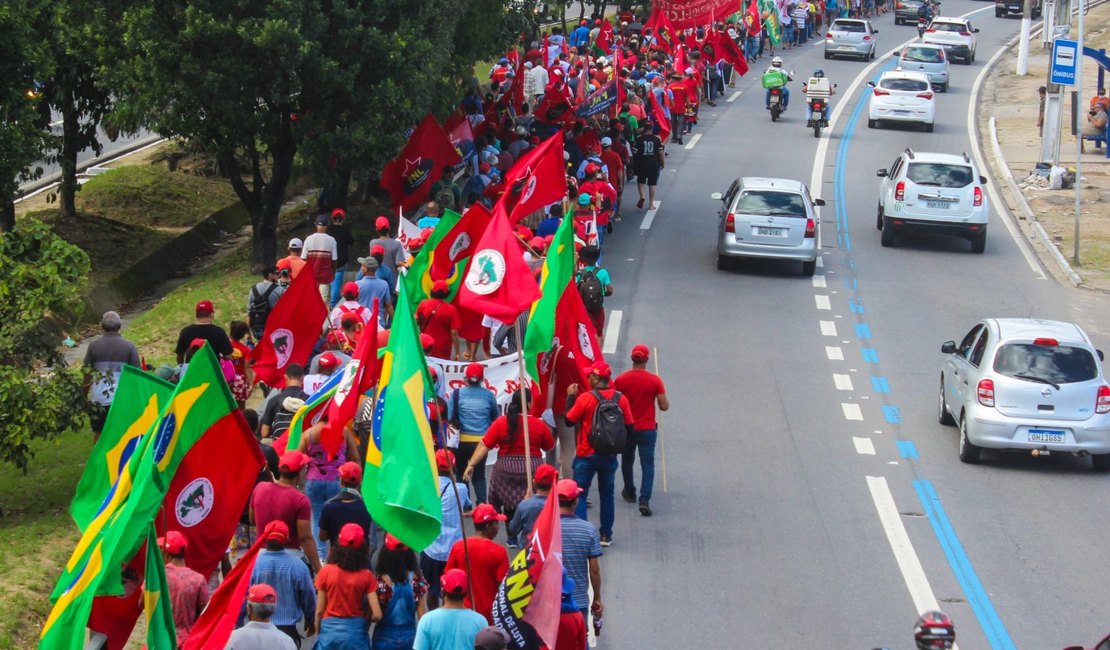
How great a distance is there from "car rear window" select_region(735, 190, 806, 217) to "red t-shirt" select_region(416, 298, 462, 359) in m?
9.90

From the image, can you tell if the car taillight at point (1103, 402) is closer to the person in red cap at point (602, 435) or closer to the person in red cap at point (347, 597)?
the person in red cap at point (602, 435)

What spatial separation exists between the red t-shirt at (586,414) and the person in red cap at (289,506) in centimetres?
351

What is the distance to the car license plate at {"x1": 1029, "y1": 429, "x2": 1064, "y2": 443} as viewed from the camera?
1730 cm

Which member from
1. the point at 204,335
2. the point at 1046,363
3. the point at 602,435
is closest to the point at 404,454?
the point at 602,435

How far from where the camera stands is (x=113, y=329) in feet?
49.6

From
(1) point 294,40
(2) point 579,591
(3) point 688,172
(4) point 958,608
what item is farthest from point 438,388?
(3) point 688,172

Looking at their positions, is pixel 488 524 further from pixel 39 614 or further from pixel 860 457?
pixel 860 457

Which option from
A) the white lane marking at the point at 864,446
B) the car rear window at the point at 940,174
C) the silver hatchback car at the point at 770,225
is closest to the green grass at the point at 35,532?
the white lane marking at the point at 864,446

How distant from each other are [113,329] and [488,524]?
5652mm

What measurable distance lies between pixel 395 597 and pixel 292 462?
4.29ft

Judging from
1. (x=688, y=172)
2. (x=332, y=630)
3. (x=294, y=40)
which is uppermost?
(x=294, y=40)

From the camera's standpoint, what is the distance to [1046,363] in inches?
694

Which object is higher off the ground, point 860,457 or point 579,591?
point 579,591

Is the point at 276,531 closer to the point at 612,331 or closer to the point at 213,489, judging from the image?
the point at 213,489
